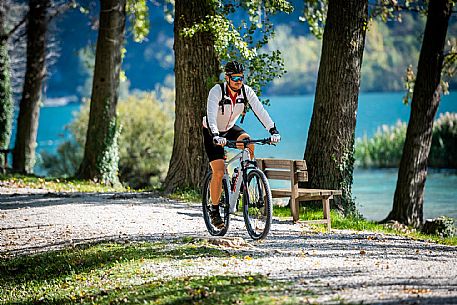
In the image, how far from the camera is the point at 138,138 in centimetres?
3850

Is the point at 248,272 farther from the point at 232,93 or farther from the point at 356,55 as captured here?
the point at 356,55

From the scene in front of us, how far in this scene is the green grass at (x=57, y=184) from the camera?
2068cm

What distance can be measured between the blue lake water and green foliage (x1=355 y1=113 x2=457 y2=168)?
0.52 metres

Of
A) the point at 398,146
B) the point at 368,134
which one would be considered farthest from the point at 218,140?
the point at 368,134

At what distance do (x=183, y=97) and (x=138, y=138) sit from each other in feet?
70.0

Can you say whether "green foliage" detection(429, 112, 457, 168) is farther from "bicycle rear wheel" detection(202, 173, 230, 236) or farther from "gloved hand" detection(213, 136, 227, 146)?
"gloved hand" detection(213, 136, 227, 146)

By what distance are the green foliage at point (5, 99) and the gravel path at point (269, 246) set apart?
38.9 ft

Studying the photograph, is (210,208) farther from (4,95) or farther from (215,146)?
(4,95)

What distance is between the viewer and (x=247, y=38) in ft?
57.3

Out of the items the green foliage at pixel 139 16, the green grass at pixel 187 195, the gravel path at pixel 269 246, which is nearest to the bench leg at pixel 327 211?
the gravel path at pixel 269 246

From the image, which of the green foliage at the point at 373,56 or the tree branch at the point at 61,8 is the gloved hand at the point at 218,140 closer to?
the tree branch at the point at 61,8

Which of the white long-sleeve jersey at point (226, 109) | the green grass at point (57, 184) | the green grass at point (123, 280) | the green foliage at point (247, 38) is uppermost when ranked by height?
the green foliage at point (247, 38)

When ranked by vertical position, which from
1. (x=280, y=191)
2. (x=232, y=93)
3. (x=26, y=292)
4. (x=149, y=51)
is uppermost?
(x=149, y=51)

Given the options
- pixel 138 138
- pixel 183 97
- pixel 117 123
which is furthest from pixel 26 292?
pixel 138 138
